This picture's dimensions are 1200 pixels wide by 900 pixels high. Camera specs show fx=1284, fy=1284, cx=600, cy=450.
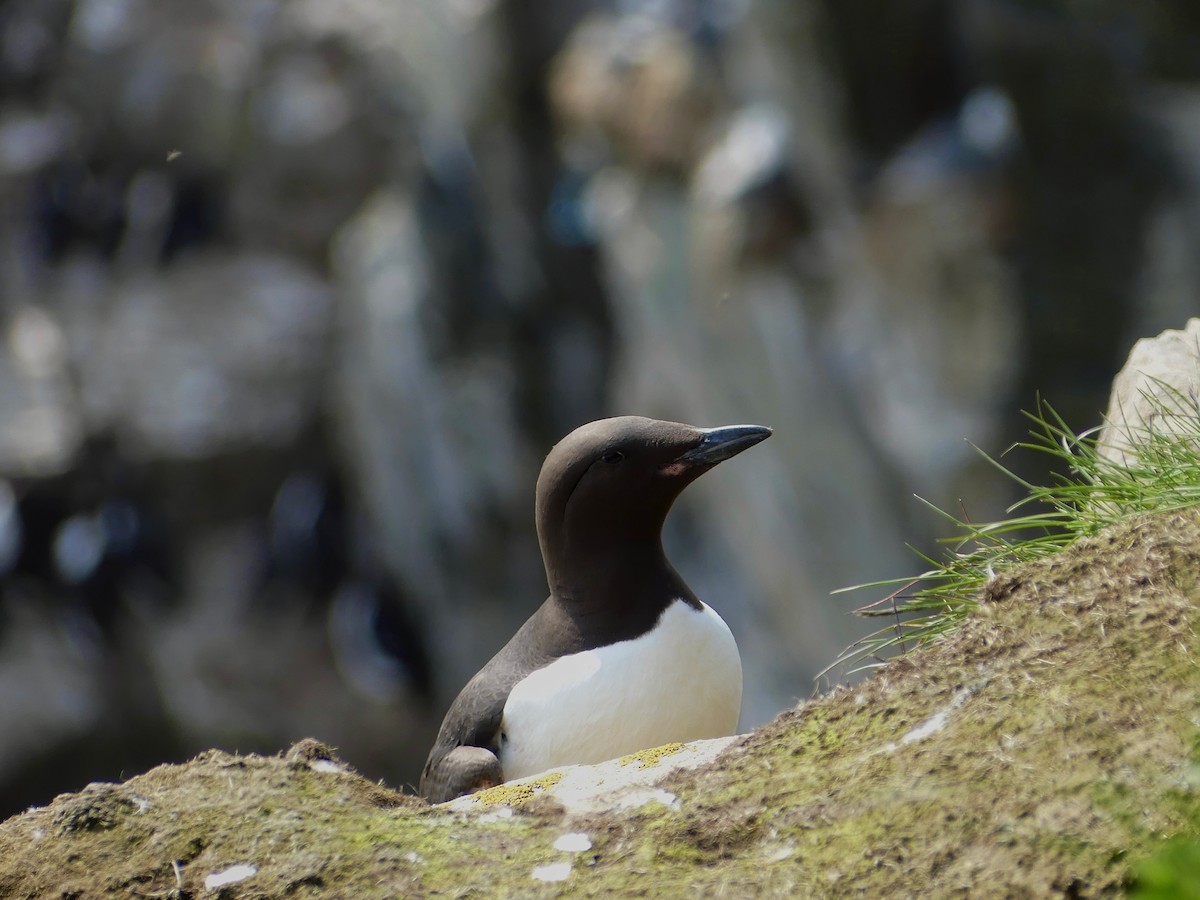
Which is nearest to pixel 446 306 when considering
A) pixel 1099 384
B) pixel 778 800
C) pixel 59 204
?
pixel 59 204

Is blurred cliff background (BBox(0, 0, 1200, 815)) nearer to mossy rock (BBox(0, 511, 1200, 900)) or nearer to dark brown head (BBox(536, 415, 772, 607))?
dark brown head (BBox(536, 415, 772, 607))

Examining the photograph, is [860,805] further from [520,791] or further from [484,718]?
[484,718]

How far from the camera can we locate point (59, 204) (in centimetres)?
1794

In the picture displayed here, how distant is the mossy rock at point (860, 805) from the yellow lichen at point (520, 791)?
17cm

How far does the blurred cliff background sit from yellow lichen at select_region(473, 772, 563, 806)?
10660 mm

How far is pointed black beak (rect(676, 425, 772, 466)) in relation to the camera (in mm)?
3846

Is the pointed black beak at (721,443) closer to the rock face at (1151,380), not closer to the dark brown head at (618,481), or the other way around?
the dark brown head at (618,481)

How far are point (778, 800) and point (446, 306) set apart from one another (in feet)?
47.7

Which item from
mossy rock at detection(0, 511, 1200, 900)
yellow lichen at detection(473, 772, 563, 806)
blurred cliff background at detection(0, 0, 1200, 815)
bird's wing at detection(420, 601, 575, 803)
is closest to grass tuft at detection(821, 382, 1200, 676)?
mossy rock at detection(0, 511, 1200, 900)

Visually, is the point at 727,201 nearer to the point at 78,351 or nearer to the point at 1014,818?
the point at 78,351

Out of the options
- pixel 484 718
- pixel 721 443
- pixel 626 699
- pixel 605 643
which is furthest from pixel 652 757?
pixel 721 443

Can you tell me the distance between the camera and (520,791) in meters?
2.83

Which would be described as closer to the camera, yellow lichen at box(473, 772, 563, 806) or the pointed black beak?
yellow lichen at box(473, 772, 563, 806)

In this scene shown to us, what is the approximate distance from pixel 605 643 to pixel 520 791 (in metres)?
1.01
